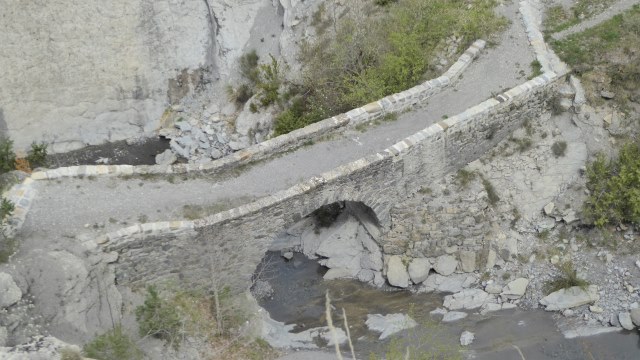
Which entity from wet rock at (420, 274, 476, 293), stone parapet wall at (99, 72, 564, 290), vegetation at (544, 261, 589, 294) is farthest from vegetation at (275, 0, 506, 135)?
vegetation at (544, 261, 589, 294)

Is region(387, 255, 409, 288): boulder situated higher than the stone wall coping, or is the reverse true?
the stone wall coping

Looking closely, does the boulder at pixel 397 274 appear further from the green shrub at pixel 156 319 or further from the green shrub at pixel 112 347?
the green shrub at pixel 112 347

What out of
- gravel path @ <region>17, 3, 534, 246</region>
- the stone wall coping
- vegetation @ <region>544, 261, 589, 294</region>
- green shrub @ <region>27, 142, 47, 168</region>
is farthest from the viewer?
green shrub @ <region>27, 142, 47, 168</region>

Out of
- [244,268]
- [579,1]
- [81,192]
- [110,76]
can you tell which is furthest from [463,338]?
[110,76]

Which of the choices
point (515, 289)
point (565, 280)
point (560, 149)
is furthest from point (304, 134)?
point (565, 280)

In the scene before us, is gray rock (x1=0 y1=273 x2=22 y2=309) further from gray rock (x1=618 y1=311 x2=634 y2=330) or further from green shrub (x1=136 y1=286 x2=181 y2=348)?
gray rock (x1=618 y1=311 x2=634 y2=330)

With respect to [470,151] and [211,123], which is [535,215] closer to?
[470,151]

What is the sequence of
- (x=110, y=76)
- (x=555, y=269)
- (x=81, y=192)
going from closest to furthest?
1. (x=81, y=192)
2. (x=555, y=269)
3. (x=110, y=76)
